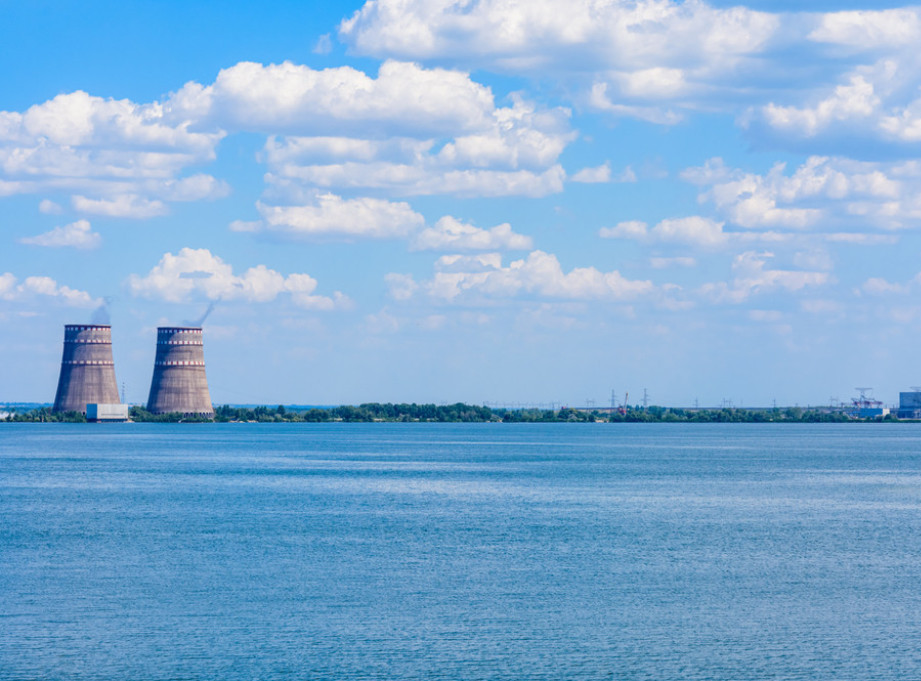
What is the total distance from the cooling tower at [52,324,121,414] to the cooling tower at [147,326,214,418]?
6.97 meters

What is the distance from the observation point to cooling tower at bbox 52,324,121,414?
172 metres

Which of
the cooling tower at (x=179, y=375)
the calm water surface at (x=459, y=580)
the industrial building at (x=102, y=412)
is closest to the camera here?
the calm water surface at (x=459, y=580)

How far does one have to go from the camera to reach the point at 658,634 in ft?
98.7

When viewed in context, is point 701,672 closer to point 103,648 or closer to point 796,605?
point 796,605

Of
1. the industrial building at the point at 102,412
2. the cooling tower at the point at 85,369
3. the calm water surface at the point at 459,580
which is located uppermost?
the cooling tower at the point at 85,369

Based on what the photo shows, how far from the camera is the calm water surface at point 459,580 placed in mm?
27484

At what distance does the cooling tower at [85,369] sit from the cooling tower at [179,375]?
6970 mm

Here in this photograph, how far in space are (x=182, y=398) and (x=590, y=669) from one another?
511 ft

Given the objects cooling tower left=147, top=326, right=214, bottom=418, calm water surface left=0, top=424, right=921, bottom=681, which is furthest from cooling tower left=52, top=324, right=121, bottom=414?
calm water surface left=0, top=424, right=921, bottom=681

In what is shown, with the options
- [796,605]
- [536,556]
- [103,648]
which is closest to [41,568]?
[103,648]

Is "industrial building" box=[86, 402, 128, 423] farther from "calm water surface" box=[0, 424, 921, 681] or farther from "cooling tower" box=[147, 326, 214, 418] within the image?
"calm water surface" box=[0, 424, 921, 681]

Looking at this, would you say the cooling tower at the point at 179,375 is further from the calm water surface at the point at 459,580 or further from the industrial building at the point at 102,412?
the calm water surface at the point at 459,580

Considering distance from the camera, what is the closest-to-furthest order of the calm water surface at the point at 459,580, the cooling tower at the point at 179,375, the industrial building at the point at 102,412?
the calm water surface at the point at 459,580 → the cooling tower at the point at 179,375 → the industrial building at the point at 102,412

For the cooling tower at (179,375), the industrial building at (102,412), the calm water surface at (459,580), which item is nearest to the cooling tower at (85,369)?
the industrial building at (102,412)
